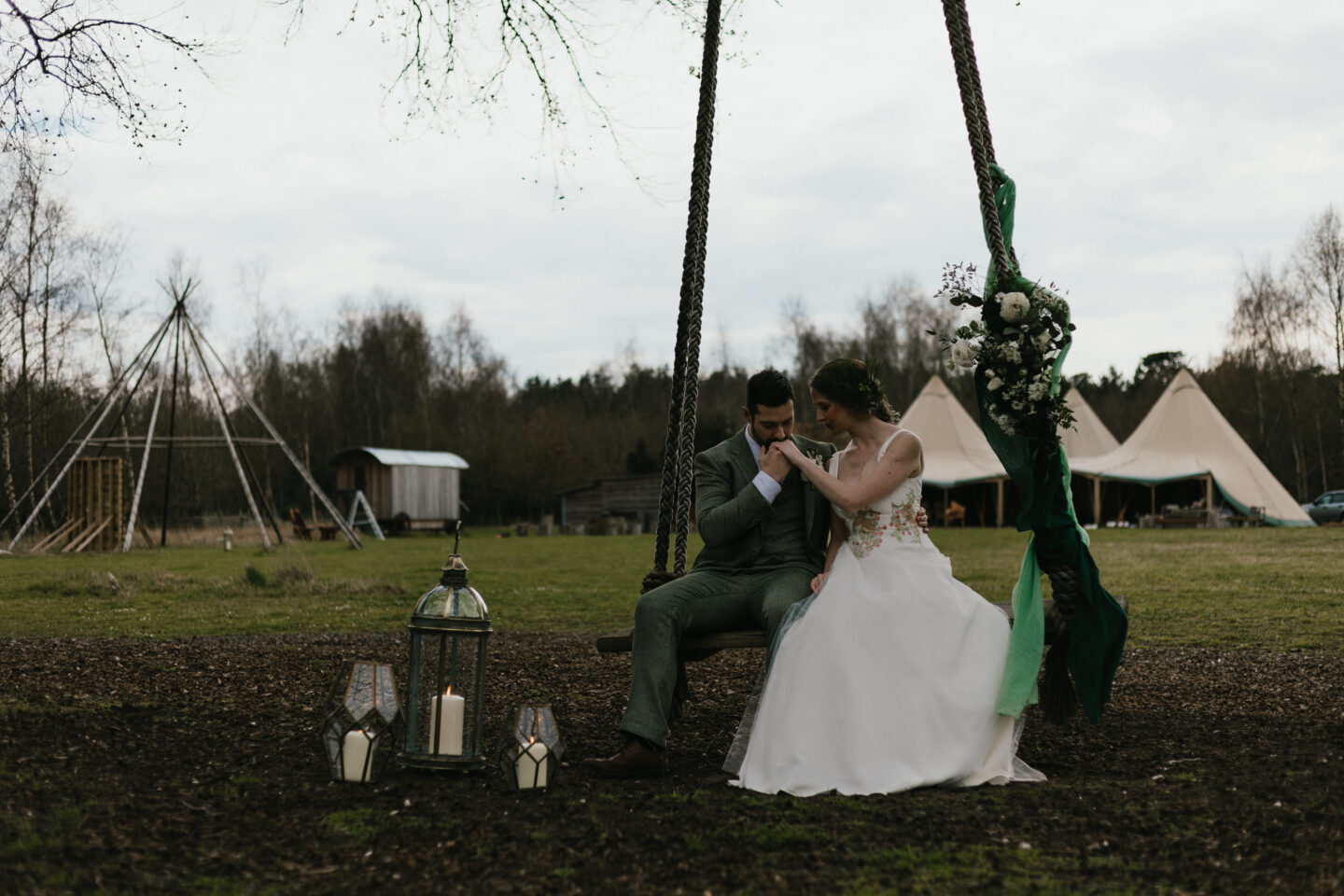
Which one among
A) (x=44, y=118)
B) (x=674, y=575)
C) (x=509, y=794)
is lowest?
(x=509, y=794)

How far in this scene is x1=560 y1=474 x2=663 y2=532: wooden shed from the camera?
41.3 metres

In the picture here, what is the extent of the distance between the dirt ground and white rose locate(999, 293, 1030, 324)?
1724mm

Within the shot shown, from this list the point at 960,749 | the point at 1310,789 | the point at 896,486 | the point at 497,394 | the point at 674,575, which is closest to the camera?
the point at 1310,789

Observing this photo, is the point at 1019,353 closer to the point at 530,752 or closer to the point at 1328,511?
the point at 530,752

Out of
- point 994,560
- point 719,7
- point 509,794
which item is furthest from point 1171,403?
point 509,794

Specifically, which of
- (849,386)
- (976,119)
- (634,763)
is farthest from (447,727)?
(976,119)

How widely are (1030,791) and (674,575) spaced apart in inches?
66.8

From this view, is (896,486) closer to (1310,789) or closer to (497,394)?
(1310,789)

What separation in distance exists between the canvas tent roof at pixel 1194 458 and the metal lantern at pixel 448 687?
30442mm

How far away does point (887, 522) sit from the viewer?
4.66 metres

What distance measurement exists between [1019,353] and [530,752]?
7.74 ft

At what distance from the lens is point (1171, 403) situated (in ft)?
109

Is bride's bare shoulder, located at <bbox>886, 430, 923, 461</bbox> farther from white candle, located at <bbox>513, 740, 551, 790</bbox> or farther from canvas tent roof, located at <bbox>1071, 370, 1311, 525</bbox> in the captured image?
canvas tent roof, located at <bbox>1071, 370, 1311, 525</bbox>

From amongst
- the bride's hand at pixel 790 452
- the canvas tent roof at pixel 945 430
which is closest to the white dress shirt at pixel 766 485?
the bride's hand at pixel 790 452
